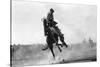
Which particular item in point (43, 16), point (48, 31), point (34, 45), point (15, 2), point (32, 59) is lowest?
point (32, 59)

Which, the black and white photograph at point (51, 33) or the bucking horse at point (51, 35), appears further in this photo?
the bucking horse at point (51, 35)

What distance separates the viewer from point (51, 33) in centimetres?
234

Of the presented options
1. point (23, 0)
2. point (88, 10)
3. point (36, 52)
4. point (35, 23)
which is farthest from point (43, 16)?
point (88, 10)

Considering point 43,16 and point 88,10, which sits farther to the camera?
point 88,10

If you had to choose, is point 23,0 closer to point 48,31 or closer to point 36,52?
point 48,31

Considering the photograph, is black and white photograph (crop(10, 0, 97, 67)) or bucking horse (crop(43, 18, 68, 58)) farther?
bucking horse (crop(43, 18, 68, 58))

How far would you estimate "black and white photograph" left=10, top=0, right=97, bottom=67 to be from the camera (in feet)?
7.20

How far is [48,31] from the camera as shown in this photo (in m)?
2.33

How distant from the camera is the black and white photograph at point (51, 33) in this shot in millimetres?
2193

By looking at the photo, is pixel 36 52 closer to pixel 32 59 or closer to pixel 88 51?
pixel 32 59

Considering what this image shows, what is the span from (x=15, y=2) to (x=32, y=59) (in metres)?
0.70
